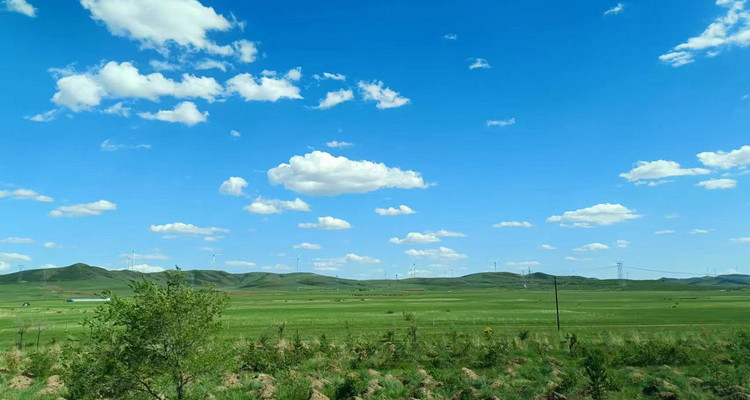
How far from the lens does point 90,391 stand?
51.9ft

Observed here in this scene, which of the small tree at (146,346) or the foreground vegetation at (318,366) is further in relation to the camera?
the foreground vegetation at (318,366)

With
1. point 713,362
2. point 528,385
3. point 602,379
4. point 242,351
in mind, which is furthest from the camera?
point 242,351

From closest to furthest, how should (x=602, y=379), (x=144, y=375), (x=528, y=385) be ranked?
(x=144, y=375), (x=602, y=379), (x=528, y=385)

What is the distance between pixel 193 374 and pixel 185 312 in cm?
213

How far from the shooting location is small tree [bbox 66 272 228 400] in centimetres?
1598

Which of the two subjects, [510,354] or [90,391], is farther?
[510,354]

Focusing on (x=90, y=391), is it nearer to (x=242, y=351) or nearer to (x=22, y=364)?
(x=242, y=351)

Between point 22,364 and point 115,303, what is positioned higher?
point 115,303

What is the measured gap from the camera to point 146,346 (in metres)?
16.1

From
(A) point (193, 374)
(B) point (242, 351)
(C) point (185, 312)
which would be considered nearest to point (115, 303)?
(C) point (185, 312)

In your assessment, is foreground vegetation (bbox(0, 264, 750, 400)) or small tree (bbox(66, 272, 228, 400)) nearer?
small tree (bbox(66, 272, 228, 400))

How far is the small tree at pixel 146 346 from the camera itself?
15977 mm

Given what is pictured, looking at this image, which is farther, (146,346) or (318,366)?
(318,366)

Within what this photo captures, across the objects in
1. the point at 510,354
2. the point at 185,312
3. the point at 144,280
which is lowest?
the point at 510,354
